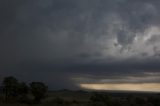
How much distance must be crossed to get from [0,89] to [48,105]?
37.2 metres

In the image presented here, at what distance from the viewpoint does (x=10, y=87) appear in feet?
563

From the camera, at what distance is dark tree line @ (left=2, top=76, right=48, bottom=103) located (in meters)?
166

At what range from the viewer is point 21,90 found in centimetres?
17475

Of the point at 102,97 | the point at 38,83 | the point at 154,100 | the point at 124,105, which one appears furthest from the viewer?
the point at 38,83

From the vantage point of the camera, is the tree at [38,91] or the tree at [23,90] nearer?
the tree at [38,91]

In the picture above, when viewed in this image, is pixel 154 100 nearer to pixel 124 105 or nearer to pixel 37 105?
pixel 124 105

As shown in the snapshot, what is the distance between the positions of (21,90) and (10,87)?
Answer: 5.59m

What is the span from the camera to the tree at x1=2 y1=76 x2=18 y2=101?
171625 mm

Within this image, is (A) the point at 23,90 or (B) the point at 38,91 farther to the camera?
(A) the point at 23,90

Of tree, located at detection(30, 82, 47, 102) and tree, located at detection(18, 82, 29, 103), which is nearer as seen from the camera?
tree, located at detection(30, 82, 47, 102)

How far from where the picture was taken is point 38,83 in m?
174

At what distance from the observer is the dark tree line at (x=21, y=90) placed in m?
166

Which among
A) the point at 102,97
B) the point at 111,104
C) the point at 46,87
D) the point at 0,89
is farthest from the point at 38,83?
the point at 111,104

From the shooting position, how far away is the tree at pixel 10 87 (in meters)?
172
